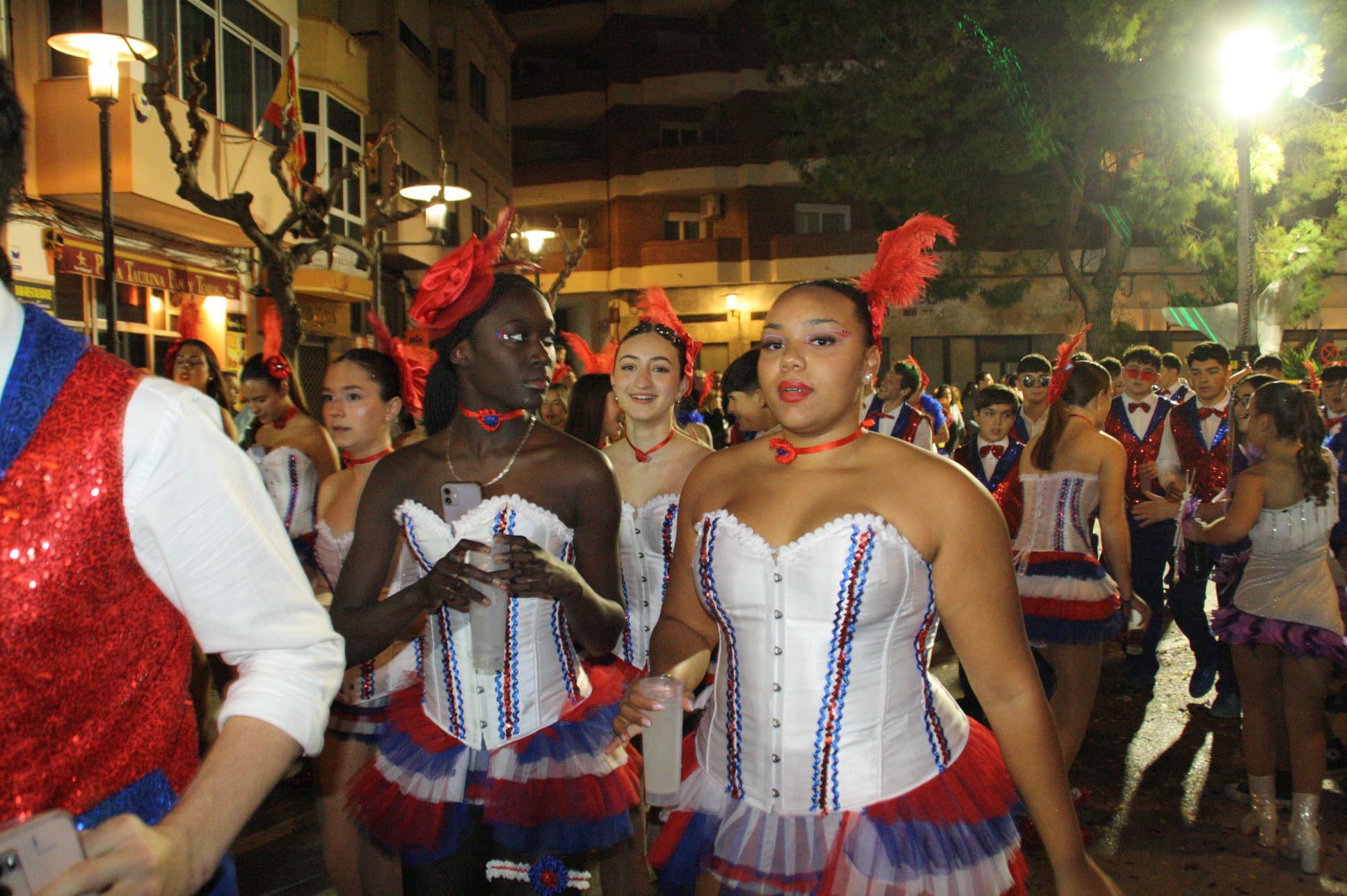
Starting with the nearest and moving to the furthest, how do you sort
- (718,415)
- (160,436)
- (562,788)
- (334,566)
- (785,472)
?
1. (160,436)
2. (785,472)
3. (562,788)
4. (334,566)
5. (718,415)

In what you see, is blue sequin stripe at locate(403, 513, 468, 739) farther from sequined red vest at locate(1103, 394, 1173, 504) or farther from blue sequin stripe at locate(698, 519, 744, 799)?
sequined red vest at locate(1103, 394, 1173, 504)

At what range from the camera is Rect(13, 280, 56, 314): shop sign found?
10664 mm

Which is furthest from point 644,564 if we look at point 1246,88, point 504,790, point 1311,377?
point 1246,88

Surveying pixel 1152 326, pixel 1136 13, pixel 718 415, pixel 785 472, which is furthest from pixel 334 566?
pixel 1152 326

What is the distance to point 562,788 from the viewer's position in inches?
111

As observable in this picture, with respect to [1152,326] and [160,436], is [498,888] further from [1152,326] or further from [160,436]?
[1152,326]

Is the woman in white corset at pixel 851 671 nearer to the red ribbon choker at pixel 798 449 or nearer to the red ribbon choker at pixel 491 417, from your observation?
the red ribbon choker at pixel 798 449

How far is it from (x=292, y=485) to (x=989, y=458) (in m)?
5.02

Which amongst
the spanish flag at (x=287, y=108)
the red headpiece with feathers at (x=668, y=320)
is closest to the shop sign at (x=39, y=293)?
the spanish flag at (x=287, y=108)

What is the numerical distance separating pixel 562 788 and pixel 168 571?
176 centimetres

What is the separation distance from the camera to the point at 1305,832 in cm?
428

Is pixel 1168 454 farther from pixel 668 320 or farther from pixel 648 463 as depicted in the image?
pixel 648 463

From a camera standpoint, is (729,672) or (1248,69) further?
(1248,69)

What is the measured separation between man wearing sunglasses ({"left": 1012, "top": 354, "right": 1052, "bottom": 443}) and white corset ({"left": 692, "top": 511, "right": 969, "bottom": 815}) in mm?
5214
